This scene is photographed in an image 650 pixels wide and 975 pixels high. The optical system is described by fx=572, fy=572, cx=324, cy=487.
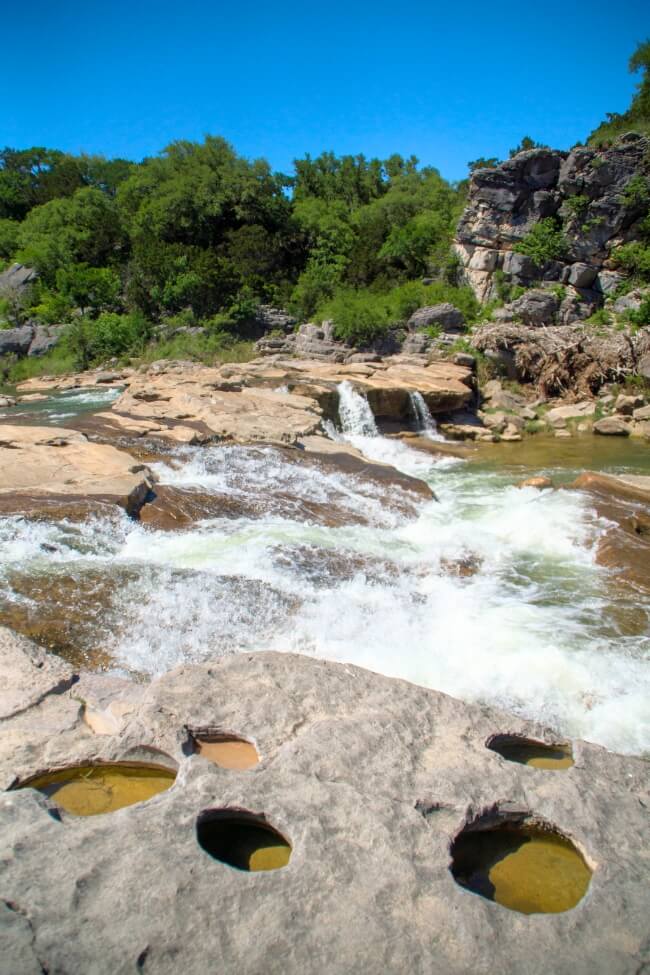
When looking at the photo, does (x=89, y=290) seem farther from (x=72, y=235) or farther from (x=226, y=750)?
(x=226, y=750)

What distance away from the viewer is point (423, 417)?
1480 centimetres

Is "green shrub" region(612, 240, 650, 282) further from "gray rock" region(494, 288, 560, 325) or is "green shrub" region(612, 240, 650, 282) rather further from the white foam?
the white foam

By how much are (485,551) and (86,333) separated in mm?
21238

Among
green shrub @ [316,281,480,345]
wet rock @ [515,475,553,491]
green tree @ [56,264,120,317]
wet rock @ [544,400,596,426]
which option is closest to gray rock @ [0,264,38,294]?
green tree @ [56,264,120,317]

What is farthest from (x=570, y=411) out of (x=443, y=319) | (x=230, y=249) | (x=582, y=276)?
(x=230, y=249)

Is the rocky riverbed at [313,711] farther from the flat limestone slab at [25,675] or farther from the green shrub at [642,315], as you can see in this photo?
the green shrub at [642,315]

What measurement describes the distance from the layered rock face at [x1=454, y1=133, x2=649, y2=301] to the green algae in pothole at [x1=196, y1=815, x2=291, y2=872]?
23.0 meters

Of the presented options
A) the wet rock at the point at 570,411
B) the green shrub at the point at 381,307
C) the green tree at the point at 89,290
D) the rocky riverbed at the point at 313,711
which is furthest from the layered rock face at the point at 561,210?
the green tree at the point at 89,290

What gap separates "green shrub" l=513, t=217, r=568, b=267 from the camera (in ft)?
71.9

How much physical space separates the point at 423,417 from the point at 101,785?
13079 mm

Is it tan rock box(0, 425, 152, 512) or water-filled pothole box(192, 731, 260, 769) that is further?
tan rock box(0, 425, 152, 512)

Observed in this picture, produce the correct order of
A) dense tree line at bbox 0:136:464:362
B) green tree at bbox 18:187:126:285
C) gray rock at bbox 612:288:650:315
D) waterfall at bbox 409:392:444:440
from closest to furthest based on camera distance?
1. waterfall at bbox 409:392:444:440
2. gray rock at bbox 612:288:650:315
3. dense tree line at bbox 0:136:464:362
4. green tree at bbox 18:187:126:285

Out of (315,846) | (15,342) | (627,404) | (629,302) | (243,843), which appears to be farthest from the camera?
(15,342)

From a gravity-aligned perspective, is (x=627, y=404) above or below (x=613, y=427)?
above
